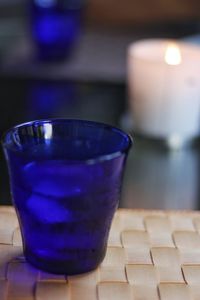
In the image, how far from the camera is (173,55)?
0.88 metres

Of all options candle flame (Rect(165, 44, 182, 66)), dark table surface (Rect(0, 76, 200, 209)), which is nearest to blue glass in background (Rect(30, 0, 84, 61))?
dark table surface (Rect(0, 76, 200, 209))

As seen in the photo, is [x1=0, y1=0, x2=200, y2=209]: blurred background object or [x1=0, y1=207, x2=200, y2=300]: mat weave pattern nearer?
[x1=0, y1=207, x2=200, y2=300]: mat weave pattern

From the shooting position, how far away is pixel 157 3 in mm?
1739

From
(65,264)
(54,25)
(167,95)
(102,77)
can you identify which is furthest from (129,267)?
(54,25)

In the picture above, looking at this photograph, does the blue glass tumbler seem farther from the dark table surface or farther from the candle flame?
the candle flame

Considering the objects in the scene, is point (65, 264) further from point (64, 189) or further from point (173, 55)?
point (173, 55)

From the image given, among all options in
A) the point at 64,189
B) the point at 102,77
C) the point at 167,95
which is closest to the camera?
the point at 64,189

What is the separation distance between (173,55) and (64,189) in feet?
1.62

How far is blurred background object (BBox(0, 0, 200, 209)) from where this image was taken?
2.40 ft

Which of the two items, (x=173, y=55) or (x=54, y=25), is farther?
(x=54, y=25)

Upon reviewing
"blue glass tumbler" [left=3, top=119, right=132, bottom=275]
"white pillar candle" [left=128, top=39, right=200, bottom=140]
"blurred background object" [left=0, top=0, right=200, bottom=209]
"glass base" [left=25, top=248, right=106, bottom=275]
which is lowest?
"blurred background object" [left=0, top=0, right=200, bottom=209]

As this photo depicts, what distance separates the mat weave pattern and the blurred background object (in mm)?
102

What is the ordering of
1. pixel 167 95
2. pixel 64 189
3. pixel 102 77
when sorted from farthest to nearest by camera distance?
pixel 102 77 → pixel 167 95 → pixel 64 189

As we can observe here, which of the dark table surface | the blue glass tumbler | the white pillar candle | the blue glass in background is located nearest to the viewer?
the blue glass tumbler
